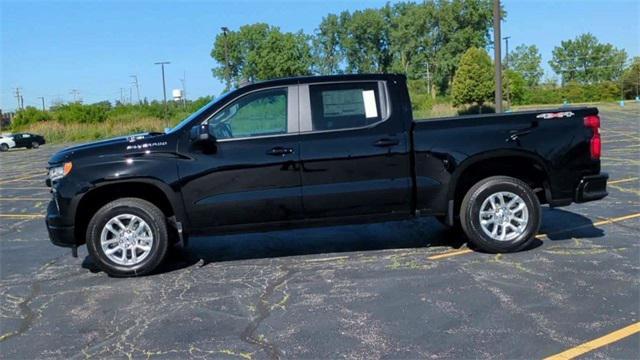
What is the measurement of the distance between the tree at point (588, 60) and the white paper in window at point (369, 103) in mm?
104635

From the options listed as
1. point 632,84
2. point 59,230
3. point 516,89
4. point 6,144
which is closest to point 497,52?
point 59,230

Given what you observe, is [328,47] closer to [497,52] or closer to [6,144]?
[6,144]

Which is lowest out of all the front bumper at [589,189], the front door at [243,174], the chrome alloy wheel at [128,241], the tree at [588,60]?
the chrome alloy wheel at [128,241]

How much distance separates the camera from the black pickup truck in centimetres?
569

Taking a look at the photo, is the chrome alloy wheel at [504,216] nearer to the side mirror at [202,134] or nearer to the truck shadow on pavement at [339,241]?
the truck shadow on pavement at [339,241]

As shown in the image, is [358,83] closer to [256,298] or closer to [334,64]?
[256,298]

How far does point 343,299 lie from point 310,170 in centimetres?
Answer: 144

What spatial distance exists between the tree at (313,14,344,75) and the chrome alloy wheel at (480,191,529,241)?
92.6m

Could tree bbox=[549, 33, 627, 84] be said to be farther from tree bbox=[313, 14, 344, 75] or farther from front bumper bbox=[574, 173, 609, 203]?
front bumper bbox=[574, 173, 609, 203]

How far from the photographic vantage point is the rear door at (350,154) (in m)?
5.79

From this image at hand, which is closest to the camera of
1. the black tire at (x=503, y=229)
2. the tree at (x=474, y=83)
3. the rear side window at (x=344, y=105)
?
the rear side window at (x=344, y=105)

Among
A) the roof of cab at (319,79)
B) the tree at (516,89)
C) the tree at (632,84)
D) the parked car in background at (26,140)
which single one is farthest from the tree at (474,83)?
the roof of cab at (319,79)

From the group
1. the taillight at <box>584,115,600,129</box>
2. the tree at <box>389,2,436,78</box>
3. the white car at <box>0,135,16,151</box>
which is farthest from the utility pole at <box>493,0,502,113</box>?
the tree at <box>389,2,436,78</box>

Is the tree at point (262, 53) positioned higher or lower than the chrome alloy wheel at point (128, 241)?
higher
